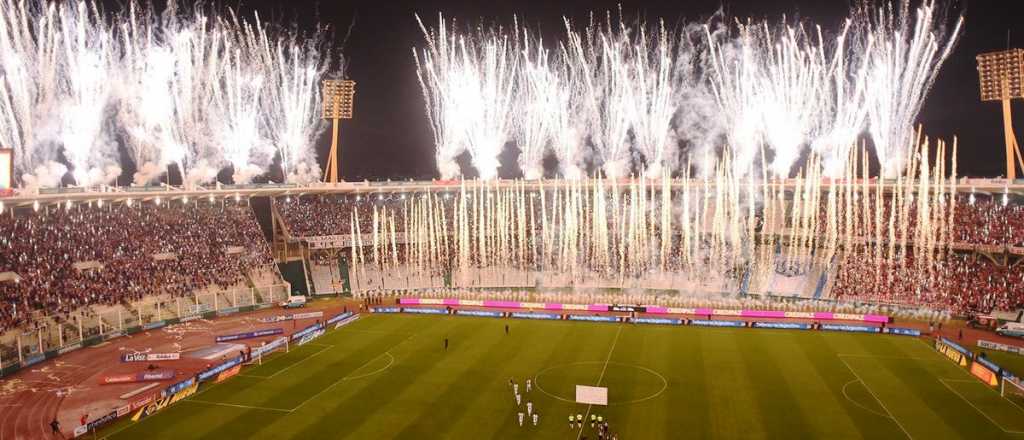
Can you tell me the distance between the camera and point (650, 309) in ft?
171

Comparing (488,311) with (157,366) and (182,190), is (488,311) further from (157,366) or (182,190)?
(182,190)

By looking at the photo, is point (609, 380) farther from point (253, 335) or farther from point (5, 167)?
point (5, 167)

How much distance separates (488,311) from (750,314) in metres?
18.9

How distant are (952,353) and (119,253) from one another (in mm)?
56813

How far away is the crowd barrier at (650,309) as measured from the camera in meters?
48.4

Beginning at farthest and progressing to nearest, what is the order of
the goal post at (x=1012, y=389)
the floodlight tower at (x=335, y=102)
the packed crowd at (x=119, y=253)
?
the floodlight tower at (x=335, y=102)
the packed crowd at (x=119, y=253)
the goal post at (x=1012, y=389)

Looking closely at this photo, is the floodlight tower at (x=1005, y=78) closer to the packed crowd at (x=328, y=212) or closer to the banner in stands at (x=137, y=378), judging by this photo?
the packed crowd at (x=328, y=212)

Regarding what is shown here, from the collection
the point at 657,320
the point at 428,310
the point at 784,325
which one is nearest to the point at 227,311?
the point at 428,310

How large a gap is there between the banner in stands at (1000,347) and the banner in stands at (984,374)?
6.53 m

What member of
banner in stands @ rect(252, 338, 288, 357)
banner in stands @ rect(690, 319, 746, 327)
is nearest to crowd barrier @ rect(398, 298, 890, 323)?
banner in stands @ rect(690, 319, 746, 327)

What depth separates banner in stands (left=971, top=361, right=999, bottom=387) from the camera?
3350cm

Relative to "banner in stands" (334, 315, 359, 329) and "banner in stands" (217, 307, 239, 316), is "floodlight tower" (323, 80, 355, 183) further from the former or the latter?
"banner in stands" (334, 315, 359, 329)

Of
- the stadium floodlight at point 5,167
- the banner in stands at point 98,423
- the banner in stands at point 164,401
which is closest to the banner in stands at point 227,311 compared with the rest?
the stadium floodlight at point 5,167

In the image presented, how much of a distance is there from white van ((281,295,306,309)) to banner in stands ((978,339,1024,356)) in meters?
47.8
